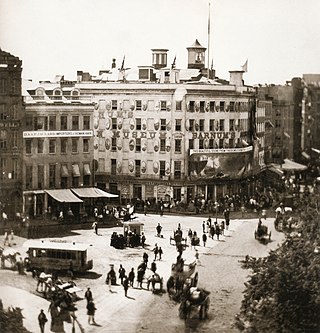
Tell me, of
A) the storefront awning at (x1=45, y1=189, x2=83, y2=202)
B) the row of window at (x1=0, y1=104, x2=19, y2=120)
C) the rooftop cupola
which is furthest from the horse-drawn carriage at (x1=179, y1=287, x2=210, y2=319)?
the row of window at (x1=0, y1=104, x2=19, y2=120)

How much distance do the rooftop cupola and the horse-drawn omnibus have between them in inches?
49.5

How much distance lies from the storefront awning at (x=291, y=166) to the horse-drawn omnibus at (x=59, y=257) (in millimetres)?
1337

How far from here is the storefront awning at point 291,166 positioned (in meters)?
5.57

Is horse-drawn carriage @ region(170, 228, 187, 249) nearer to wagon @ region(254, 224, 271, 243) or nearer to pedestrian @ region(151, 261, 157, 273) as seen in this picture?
pedestrian @ region(151, 261, 157, 273)

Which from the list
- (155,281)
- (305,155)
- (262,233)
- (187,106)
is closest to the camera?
(155,281)

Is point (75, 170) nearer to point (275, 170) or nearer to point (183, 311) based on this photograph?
point (183, 311)

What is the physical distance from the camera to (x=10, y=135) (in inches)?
212

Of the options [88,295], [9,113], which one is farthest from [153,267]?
[9,113]

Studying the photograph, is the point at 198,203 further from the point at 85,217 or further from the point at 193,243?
the point at 85,217

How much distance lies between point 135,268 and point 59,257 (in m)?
0.45

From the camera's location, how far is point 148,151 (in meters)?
5.42

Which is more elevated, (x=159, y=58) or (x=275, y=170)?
(x=159, y=58)

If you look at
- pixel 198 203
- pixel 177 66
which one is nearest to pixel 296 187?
pixel 198 203

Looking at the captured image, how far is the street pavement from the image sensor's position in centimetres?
515
